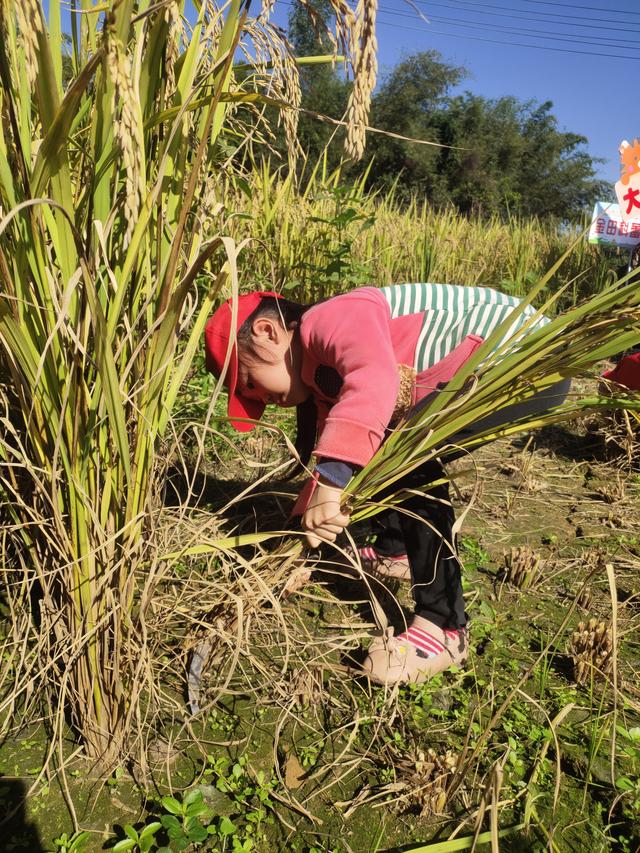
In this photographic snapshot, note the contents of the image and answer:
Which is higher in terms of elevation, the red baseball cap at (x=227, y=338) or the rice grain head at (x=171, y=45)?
the rice grain head at (x=171, y=45)

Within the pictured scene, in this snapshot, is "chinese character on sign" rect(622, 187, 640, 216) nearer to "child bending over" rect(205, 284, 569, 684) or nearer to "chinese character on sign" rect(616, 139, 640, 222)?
"chinese character on sign" rect(616, 139, 640, 222)

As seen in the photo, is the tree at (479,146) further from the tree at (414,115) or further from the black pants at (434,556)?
the black pants at (434,556)

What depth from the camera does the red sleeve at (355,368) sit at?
140 cm

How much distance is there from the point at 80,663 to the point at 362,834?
666 millimetres

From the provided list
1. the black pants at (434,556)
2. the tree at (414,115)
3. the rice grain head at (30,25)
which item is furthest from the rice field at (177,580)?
the tree at (414,115)

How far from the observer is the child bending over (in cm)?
142

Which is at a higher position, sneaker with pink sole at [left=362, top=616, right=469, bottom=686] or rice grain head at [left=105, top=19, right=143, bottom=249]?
rice grain head at [left=105, top=19, right=143, bottom=249]

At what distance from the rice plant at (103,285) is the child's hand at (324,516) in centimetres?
36

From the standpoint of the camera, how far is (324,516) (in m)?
1.41

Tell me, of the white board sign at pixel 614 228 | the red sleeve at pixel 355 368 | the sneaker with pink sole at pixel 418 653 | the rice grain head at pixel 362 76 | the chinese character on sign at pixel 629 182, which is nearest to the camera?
the rice grain head at pixel 362 76

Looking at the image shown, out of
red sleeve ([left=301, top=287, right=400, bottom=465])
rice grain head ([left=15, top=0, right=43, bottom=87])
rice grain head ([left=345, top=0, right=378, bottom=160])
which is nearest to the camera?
rice grain head ([left=15, top=0, right=43, bottom=87])

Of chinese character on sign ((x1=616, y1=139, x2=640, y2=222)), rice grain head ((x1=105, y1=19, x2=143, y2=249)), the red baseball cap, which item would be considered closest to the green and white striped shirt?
the red baseball cap

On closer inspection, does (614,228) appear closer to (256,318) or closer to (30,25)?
(256,318)

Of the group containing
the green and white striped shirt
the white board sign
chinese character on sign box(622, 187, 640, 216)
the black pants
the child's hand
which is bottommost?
the black pants
